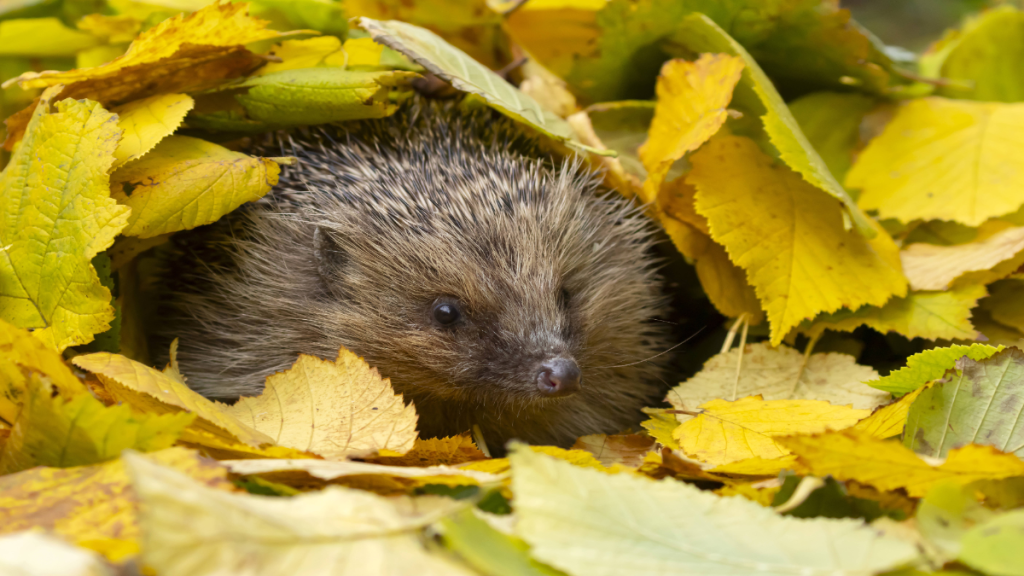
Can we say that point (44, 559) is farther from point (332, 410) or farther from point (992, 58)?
point (992, 58)

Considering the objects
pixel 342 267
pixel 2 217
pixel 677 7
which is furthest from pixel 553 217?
pixel 2 217

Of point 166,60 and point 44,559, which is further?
point 166,60

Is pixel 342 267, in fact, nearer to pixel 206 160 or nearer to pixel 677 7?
pixel 206 160

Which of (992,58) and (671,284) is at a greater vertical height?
(992,58)

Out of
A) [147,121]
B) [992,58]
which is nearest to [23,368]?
[147,121]

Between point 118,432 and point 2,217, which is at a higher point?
point 2,217

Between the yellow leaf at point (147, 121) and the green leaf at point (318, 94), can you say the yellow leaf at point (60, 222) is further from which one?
the green leaf at point (318, 94)

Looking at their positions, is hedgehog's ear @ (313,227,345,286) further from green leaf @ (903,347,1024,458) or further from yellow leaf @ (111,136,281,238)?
green leaf @ (903,347,1024,458)

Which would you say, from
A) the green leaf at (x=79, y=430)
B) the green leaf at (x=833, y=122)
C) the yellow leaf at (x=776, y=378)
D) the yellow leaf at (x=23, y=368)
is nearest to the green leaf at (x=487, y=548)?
the green leaf at (x=79, y=430)
